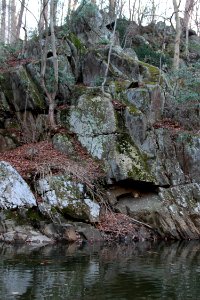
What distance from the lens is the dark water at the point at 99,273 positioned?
811cm

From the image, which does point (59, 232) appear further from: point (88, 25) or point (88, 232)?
point (88, 25)

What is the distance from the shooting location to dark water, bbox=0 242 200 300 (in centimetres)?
811

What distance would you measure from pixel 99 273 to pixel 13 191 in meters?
6.47

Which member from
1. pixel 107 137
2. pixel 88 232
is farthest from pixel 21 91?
pixel 88 232

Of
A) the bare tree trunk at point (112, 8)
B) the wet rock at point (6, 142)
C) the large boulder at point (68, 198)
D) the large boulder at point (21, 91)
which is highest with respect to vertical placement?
the bare tree trunk at point (112, 8)

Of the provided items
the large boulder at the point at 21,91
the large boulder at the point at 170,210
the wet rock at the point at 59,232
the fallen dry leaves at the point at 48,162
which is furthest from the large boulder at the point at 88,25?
the wet rock at the point at 59,232

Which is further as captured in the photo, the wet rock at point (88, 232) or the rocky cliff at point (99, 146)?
the rocky cliff at point (99, 146)

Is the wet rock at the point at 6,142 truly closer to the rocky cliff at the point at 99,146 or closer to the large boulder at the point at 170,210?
the rocky cliff at the point at 99,146

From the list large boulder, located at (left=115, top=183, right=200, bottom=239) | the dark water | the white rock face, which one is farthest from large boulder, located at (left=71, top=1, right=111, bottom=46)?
the dark water

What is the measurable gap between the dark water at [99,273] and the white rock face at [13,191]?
216 centimetres

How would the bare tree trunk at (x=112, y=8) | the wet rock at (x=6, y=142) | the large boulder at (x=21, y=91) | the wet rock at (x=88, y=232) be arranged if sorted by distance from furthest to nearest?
the bare tree trunk at (x=112, y=8) → the large boulder at (x=21, y=91) → the wet rock at (x=6, y=142) → the wet rock at (x=88, y=232)

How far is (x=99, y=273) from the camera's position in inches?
395

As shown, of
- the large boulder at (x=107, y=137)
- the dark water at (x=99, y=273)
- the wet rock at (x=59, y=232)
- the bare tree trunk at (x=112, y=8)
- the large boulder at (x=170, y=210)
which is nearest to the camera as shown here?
the dark water at (x=99, y=273)

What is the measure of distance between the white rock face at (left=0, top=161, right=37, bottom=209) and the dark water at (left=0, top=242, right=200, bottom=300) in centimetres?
216
